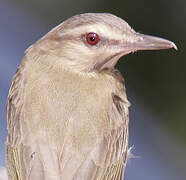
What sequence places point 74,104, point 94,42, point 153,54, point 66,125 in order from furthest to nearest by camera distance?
1. point 153,54
2. point 94,42
3. point 74,104
4. point 66,125

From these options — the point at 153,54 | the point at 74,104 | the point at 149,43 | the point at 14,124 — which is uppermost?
the point at 149,43

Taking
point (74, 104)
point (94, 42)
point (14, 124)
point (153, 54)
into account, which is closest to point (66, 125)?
point (74, 104)

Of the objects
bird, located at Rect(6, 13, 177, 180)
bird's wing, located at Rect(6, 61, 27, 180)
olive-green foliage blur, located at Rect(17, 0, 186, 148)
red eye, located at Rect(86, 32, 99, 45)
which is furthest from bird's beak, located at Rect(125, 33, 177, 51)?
olive-green foliage blur, located at Rect(17, 0, 186, 148)

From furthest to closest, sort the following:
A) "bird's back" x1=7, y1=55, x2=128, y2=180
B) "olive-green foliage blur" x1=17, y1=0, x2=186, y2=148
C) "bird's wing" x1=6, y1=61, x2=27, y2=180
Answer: "olive-green foliage blur" x1=17, y1=0, x2=186, y2=148
"bird's wing" x1=6, y1=61, x2=27, y2=180
"bird's back" x1=7, y1=55, x2=128, y2=180

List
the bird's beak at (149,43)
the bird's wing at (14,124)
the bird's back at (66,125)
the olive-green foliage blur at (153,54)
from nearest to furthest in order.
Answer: the bird's back at (66,125), the bird's wing at (14,124), the bird's beak at (149,43), the olive-green foliage blur at (153,54)

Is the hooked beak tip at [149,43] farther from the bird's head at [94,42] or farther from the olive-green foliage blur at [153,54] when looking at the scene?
the olive-green foliage blur at [153,54]

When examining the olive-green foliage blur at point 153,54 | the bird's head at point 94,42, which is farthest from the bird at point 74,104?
the olive-green foliage blur at point 153,54

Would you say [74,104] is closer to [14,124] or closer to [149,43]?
[14,124]

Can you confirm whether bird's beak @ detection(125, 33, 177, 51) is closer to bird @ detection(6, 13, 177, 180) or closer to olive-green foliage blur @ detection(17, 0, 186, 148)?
bird @ detection(6, 13, 177, 180)
